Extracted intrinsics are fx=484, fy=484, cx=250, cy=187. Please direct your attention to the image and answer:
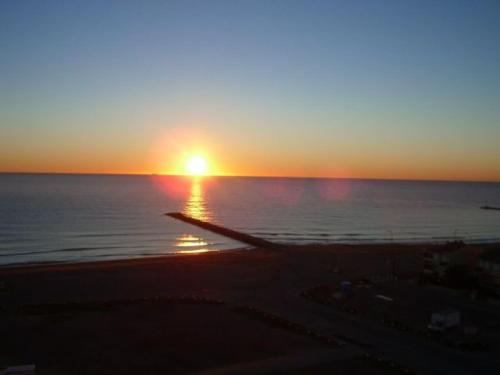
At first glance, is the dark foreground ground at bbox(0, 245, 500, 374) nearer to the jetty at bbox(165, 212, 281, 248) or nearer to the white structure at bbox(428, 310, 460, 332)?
the white structure at bbox(428, 310, 460, 332)

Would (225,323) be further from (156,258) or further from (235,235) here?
(235,235)

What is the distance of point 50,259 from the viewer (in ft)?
179

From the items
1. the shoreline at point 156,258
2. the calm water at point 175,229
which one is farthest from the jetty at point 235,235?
the shoreline at point 156,258

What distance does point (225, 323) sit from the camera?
28719 millimetres

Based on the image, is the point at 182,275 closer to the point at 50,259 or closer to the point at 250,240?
the point at 50,259

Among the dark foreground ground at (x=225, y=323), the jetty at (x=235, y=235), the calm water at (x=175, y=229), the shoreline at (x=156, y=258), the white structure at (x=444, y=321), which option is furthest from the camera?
the jetty at (x=235, y=235)

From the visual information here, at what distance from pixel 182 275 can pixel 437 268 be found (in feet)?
73.2

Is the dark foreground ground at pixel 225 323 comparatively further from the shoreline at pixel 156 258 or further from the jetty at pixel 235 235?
the jetty at pixel 235 235

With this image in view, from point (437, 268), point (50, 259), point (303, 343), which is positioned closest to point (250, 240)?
point (50, 259)

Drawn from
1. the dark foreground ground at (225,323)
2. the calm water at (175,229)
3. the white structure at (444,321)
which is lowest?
the calm water at (175,229)

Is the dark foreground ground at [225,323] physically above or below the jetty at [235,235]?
above

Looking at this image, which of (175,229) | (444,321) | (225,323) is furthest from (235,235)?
(444,321)

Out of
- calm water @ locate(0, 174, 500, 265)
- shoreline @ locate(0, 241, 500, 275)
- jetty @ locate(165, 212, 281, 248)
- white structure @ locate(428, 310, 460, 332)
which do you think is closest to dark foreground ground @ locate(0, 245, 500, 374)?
white structure @ locate(428, 310, 460, 332)

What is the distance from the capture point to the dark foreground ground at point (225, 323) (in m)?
22.8
